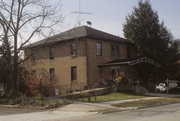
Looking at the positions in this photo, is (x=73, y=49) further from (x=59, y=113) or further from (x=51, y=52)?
(x=59, y=113)

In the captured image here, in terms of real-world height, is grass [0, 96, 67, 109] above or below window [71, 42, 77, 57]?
below

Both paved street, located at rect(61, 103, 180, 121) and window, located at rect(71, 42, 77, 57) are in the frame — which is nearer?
paved street, located at rect(61, 103, 180, 121)

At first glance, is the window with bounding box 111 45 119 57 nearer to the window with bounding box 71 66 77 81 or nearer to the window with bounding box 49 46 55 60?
the window with bounding box 71 66 77 81

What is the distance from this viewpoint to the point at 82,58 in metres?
38.2

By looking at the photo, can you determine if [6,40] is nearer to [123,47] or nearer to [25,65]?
[25,65]

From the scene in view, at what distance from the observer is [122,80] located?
36.0m

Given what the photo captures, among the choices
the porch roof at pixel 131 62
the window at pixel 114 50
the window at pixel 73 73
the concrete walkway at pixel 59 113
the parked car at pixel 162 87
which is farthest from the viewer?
the window at pixel 114 50

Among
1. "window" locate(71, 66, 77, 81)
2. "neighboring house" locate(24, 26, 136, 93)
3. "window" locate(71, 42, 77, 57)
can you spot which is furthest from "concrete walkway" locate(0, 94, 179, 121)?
"window" locate(71, 42, 77, 57)

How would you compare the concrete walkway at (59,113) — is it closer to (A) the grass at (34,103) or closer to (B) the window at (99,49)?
(A) the grass at (34,103)

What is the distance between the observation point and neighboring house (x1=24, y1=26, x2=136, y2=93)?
3775 cm

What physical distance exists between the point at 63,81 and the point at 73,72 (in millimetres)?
1968

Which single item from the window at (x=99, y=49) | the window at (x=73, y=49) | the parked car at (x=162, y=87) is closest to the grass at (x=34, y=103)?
the window at (x=73, y=49)

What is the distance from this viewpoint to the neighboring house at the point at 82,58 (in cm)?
3775

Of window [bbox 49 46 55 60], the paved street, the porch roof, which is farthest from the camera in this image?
window [bbox 49 46 55 60]
